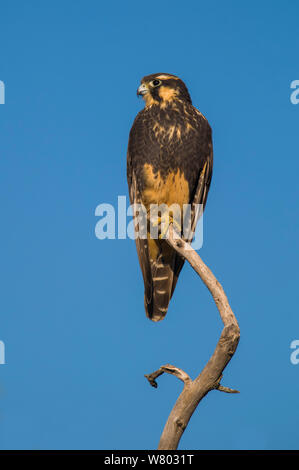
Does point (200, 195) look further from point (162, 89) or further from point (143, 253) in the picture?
point (162, 89)

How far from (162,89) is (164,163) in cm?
75

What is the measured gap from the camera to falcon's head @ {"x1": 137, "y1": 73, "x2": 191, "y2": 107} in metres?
5.36

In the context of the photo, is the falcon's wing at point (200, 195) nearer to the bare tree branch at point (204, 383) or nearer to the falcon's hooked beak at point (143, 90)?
the falcon's hooked beak at point (143, 90)

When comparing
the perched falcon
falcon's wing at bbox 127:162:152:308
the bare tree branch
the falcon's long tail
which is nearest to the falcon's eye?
the perched falcon

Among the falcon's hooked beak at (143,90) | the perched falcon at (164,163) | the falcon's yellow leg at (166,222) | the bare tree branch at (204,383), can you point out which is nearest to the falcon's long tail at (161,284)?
the perched falcon at (164,163)

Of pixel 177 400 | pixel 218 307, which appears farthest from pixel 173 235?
pixel 177 400

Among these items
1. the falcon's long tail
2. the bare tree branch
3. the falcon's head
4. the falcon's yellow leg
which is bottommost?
the bare tree branch

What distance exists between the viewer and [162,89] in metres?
5.39

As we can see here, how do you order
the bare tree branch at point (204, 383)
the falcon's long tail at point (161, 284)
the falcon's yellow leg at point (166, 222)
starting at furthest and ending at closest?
the falcon's long tail at point (161, 284)
the falcon's yellow leg at point (166, 222)
the bare tree branch at point (204, 383)

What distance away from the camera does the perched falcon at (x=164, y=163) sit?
16.9ft

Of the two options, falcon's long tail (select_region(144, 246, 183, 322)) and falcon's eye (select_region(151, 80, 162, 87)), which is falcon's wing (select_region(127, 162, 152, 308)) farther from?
falcon's eye (select_region(151, 80, 162, 87))

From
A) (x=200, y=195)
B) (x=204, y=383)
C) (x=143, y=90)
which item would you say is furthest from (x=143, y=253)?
(x=204, y=383)

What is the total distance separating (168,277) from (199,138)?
4.20ft
